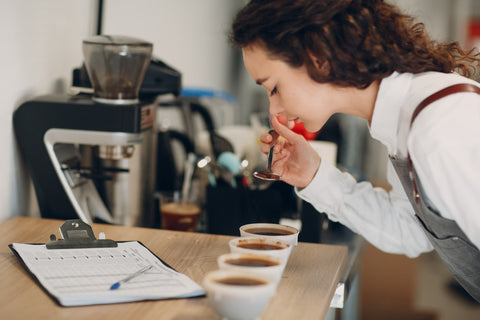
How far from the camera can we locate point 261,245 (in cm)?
114

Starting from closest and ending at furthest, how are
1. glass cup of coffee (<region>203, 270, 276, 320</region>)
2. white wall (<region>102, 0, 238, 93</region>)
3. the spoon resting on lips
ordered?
glass cup of coffee (<region>203, 270, 276, 320</region>) → the spoon resting on lips → white wall (<region>102, 0, 238, 93</region>)

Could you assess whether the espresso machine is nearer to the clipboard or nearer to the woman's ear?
the clipboard

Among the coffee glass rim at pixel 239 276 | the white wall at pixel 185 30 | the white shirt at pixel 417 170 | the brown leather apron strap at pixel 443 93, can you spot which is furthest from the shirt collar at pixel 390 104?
the white wall at pixel 185 30

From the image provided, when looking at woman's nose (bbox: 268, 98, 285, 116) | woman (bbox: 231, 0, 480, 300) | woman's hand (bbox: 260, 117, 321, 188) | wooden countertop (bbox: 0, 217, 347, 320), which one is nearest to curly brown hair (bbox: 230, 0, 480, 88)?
woman (bbox: 231, 0, 480, 300)

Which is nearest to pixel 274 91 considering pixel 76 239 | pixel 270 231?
pixel 270 231

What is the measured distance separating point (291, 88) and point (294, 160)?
275mm

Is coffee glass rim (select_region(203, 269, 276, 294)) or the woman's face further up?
the woman's face

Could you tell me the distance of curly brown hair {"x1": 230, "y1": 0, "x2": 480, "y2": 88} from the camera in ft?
3.85

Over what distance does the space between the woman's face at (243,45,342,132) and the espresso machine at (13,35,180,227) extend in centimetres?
34

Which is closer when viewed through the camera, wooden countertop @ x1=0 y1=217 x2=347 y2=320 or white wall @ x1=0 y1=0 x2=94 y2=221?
wooden countertop @ x1=0 y1=217 x2=347 y2=320

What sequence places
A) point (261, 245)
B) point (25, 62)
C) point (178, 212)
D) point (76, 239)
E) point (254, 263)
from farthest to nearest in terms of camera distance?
point (178, 212), point (25, 62), point (76, 239), point (261, 245), point (254, 263)

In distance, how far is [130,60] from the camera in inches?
60.1

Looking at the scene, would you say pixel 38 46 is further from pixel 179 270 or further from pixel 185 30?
pixel 185 30

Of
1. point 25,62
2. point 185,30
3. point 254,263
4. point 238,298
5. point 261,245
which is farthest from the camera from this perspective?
point 185,30
